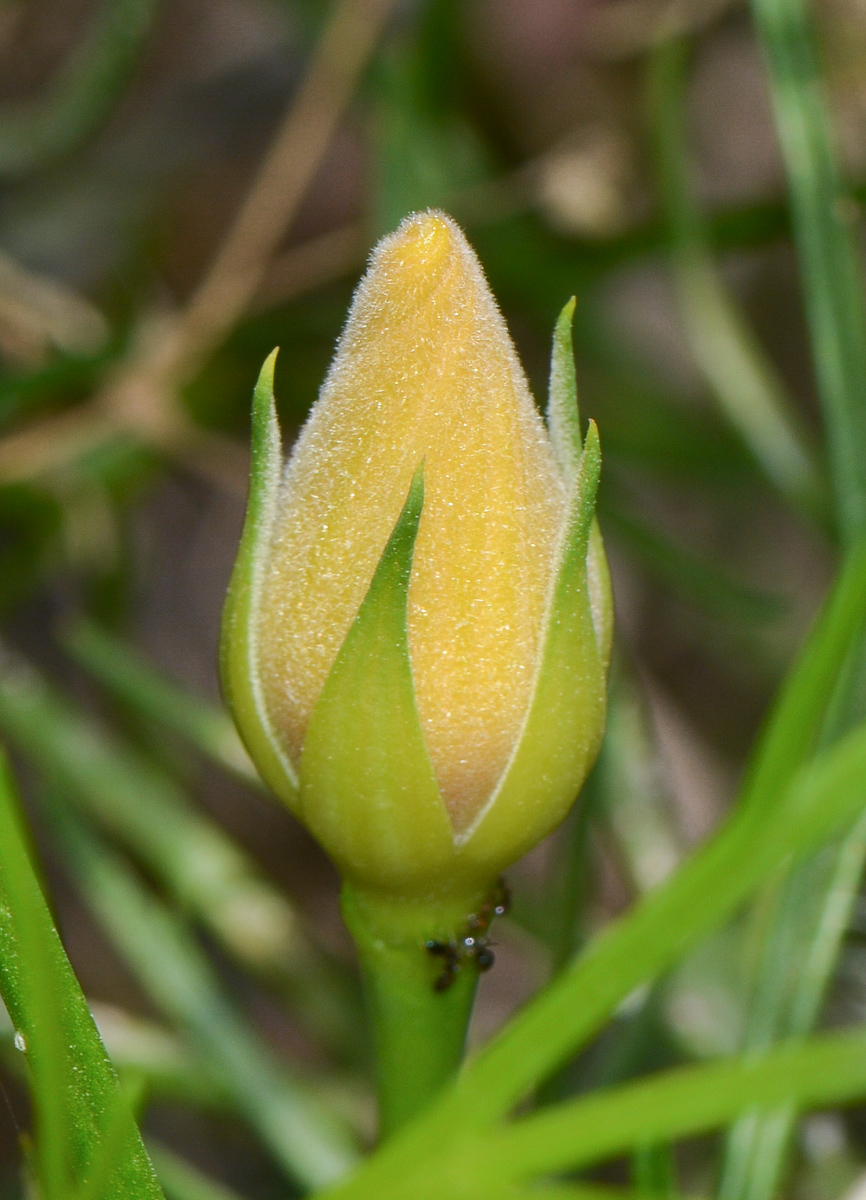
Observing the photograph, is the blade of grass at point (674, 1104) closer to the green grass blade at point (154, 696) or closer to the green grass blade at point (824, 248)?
the green grass blade at point (824, 248)

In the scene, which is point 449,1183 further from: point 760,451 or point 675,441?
point 675,441

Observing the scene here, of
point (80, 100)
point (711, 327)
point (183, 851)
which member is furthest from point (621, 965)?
point (80, 100)

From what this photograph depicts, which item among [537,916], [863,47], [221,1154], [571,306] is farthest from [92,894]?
[863,47]

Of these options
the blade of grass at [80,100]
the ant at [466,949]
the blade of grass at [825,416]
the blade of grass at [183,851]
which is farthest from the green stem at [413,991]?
the blade of grass at [80,100]

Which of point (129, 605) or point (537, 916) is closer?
point (537, 916)

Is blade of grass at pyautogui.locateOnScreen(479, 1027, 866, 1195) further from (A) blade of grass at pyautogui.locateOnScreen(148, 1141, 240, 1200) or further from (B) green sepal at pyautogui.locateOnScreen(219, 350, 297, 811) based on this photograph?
(A) blade of grass at pyautogui.locateOnScreen(148, 1141, 240, 1200)

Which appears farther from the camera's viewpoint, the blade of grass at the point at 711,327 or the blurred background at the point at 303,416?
the blade of grass at the point at 711,327
